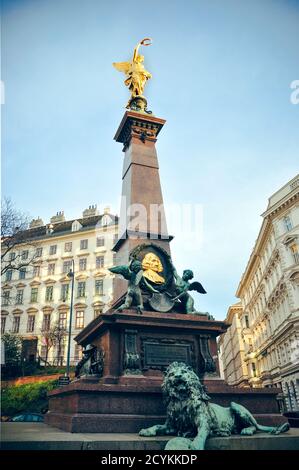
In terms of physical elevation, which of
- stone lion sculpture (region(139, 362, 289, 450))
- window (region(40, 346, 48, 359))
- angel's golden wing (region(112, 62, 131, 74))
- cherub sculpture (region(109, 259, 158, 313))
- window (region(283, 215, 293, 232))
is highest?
window (region(283, 215, 293, 232))

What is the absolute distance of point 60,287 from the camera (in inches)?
1746

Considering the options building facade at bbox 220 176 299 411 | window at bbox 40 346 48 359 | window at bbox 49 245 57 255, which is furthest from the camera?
window at bbox 49 245 57 255

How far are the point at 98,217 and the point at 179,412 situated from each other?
44.9 metres

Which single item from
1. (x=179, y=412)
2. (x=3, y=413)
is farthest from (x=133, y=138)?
(x=3, y=413)

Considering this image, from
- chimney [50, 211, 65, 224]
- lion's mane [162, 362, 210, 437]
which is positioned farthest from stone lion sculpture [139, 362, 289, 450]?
chimney [50, 211, 65, 224]

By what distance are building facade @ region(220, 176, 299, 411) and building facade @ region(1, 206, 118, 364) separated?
58.1 ft

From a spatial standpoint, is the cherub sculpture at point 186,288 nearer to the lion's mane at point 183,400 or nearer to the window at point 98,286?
the lion's mane at point 183,400

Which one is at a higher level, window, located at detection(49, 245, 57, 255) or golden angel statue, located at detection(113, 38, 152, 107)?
window, located at detection(49, 245, 57, 255)

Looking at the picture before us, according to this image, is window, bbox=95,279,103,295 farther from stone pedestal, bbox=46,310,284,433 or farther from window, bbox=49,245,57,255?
stone pedestal, bbox=46,310,284,433

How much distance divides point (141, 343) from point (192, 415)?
237cm

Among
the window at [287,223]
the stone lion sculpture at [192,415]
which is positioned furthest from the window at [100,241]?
the stone lion sculpture at [192,415]

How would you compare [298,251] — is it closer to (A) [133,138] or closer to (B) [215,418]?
(A) [133,138]

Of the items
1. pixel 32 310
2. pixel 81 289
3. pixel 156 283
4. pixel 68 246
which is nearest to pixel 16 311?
pixel 32 310

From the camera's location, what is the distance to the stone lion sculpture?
5.00 m
